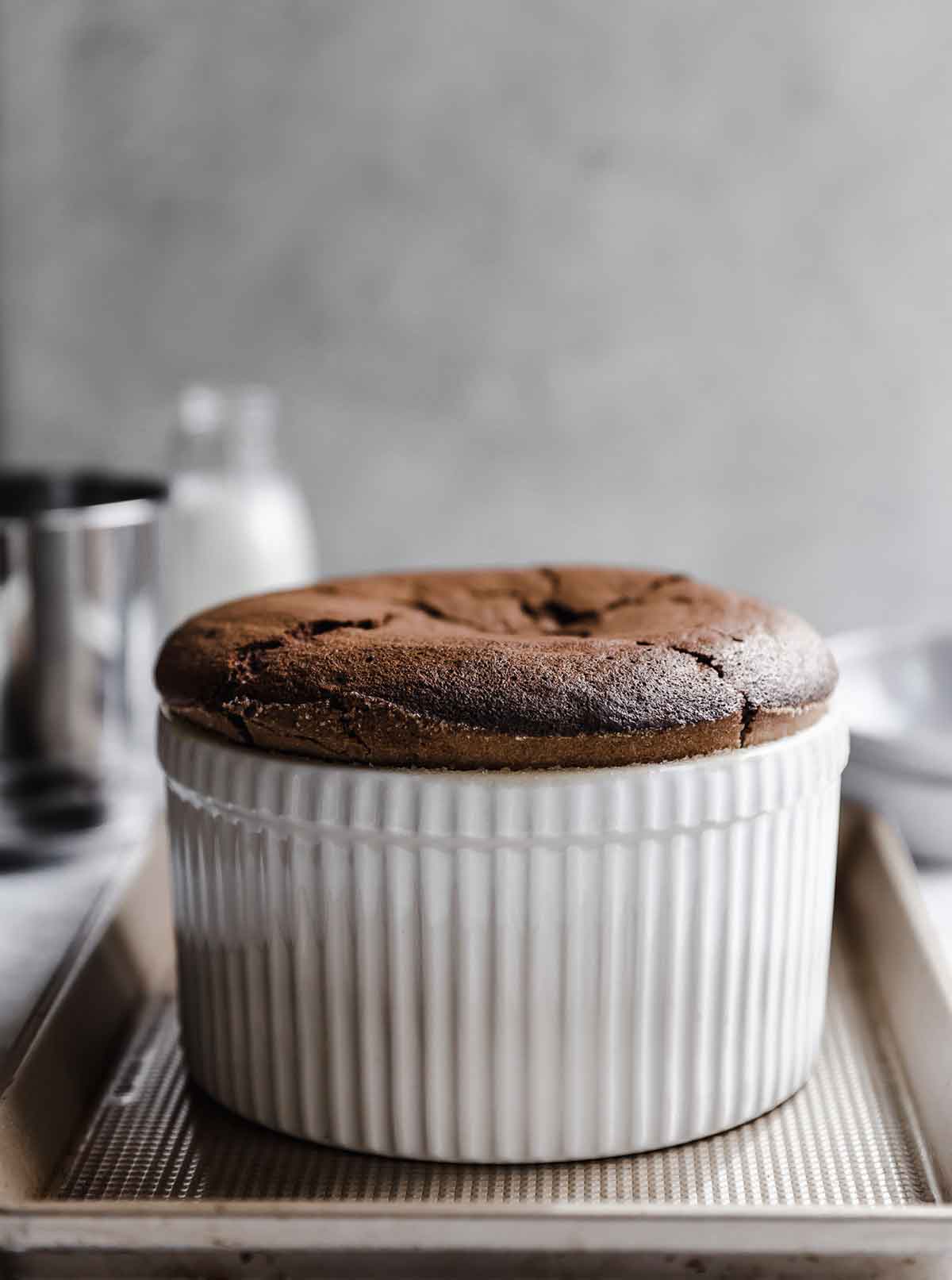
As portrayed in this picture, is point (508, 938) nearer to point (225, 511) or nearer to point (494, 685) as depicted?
point (494, 685)

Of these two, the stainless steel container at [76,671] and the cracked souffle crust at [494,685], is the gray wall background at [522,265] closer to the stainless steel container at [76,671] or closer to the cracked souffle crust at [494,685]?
the stainless steel container at [76,671]

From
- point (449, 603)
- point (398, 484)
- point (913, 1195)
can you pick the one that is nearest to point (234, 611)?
point (449, 603)

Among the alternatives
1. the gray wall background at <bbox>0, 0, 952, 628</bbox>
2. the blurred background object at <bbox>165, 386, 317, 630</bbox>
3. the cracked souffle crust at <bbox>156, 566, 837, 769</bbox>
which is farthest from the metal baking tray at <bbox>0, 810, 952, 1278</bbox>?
the gray wall background at <bbox>0, 0, 952, 628</bbox>

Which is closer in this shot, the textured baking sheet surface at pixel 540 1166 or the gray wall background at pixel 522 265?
the textured baking sheet surface at pixel 540 1166

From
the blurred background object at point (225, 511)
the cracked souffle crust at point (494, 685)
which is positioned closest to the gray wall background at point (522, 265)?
the blurred background object at point (225, 511)

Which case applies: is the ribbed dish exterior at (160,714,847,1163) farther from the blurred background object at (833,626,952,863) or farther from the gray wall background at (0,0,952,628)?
the gray wall background at (0,0,952,628)
